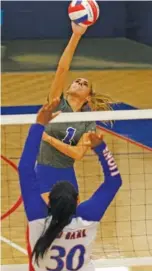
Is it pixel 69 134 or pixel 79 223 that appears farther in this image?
pixel 69 134

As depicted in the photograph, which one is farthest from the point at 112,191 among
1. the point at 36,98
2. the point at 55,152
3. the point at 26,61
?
the point at 26,61

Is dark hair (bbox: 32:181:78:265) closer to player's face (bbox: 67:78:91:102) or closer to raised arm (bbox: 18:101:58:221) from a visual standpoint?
raised arm (bbox: 18:101:58:221)

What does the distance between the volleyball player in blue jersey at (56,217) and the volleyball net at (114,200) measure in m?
0.83

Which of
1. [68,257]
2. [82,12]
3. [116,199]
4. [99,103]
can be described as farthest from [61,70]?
[68,257]

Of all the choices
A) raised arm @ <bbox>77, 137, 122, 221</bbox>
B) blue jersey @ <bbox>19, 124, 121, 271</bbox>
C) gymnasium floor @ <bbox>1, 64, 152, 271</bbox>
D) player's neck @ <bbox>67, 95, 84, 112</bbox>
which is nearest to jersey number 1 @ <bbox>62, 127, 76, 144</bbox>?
player's neck @ <bbox>67, 95, 84, 112</bbox>

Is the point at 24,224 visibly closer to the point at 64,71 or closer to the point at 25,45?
the point at 64,71

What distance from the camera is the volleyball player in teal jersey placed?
4.94 metres

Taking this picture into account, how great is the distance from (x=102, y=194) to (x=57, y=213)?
30cm

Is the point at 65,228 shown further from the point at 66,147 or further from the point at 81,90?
the point at 81,90

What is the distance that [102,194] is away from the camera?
3504 millimetres

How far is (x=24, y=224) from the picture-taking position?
605 centimetres

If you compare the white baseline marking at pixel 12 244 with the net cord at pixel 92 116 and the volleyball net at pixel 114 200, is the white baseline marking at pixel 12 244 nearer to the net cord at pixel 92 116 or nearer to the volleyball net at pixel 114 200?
the volleyball net at pixel 114 200

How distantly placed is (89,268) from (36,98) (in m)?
6.85

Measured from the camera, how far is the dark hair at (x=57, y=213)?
3309 mm
